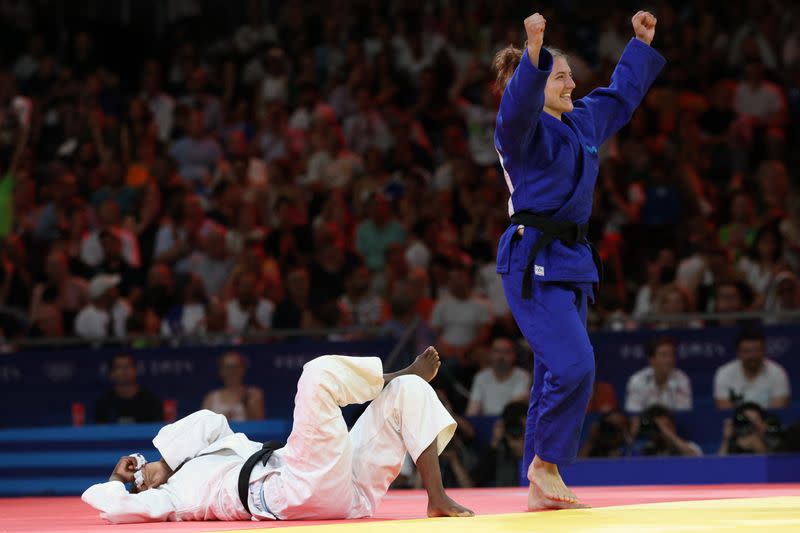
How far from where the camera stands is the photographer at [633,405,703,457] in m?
7.60

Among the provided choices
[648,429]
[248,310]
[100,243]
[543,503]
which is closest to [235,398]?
[248,310]

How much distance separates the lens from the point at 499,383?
331 inches

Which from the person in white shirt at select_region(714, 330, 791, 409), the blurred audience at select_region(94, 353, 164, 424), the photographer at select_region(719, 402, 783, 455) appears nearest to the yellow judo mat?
the photographer at select_region(719, 402, 783, 455)

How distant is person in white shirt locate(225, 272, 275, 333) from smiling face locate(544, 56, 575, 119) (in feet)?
17.5

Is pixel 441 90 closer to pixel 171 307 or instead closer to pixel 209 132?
pixel 209 132

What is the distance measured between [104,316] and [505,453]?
12.7 ft

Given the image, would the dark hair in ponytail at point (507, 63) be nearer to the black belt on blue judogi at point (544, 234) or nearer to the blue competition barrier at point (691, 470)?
the black belt on blue judogi at point (544, 234)

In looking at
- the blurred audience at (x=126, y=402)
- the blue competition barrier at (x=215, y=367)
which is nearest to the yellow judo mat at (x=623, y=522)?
the blue competition barrier at (x=215, y=367)

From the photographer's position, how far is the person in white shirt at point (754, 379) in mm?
7793

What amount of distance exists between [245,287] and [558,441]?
5.67 metres

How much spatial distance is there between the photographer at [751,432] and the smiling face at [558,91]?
3.24 metres

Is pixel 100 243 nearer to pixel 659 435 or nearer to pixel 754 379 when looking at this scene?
pixel 659 435

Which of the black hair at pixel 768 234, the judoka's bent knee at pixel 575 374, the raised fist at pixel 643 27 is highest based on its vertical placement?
the raised fist at pixel 643 27

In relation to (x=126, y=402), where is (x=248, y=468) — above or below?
above
